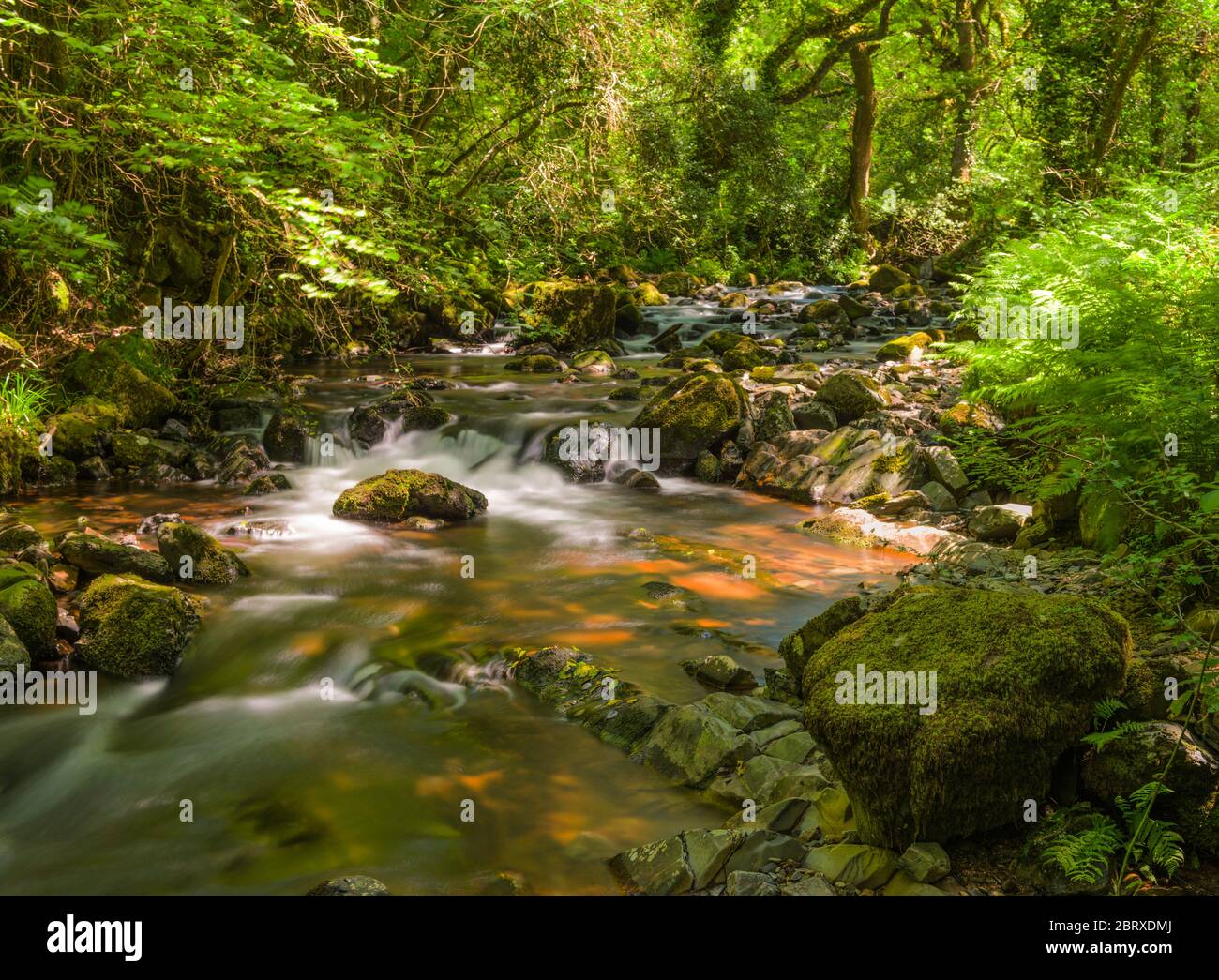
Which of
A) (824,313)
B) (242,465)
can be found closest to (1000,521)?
(242,465)

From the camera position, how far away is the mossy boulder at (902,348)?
628 inches

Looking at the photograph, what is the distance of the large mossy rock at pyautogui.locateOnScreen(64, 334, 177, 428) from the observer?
1076cm

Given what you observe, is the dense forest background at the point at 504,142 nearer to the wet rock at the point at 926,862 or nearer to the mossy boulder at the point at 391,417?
the mossy boulder at the point at 391,417

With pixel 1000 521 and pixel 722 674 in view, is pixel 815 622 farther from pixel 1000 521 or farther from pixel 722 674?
pixel 1000 521

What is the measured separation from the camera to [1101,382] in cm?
527

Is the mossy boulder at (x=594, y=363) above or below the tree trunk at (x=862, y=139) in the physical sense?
below

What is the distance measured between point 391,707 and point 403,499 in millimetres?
4141

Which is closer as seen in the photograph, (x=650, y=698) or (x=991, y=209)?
(x=650, y=698)

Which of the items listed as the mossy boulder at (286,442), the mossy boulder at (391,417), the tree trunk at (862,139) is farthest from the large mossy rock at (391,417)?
the tree trunk at (862,139)

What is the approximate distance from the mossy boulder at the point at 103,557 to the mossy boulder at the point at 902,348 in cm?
1296

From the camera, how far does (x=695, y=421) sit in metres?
11.3
